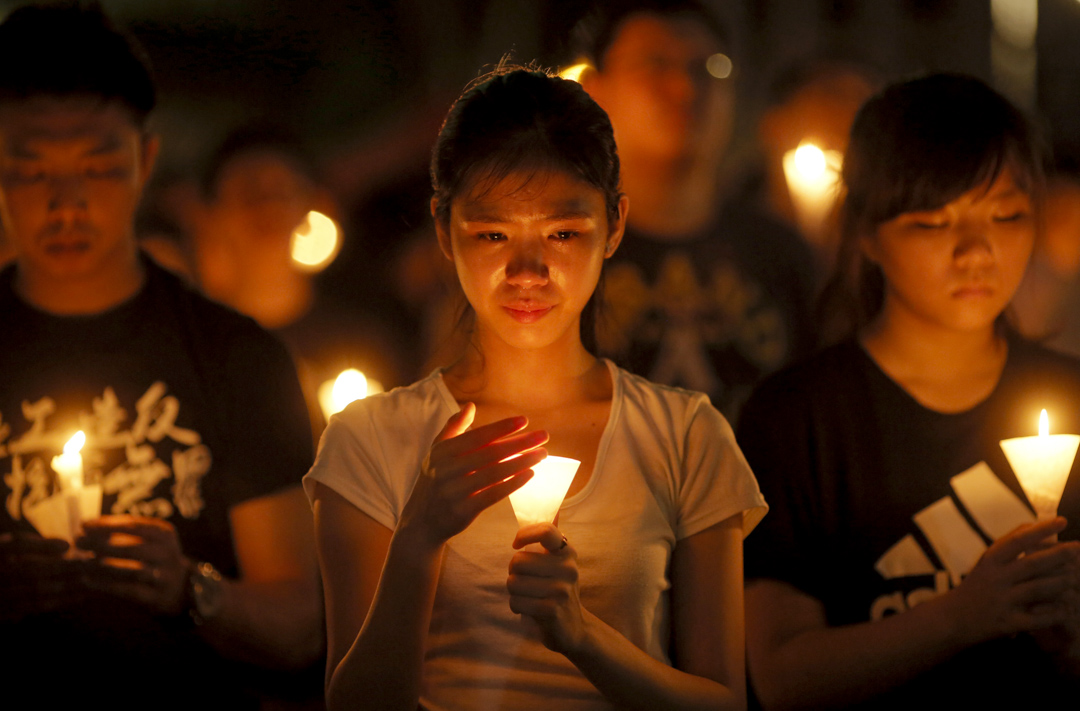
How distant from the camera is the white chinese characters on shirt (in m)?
1.95

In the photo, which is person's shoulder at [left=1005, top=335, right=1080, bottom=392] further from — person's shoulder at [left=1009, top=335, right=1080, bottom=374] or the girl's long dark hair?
the girl's long dark hair

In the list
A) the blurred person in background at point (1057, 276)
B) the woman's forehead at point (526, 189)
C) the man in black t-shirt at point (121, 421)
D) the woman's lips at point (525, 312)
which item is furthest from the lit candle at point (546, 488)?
the blurred person in background at point (1057, 276)

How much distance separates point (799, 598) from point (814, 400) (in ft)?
1.51

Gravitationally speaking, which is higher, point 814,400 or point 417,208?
point 417,208

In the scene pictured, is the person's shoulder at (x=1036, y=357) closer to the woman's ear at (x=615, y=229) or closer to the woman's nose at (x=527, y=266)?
the woman's ear at (x=615, y=229)

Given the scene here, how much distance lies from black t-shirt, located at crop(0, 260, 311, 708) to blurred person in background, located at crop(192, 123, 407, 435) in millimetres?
95

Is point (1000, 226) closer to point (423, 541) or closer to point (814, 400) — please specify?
point (814, 400)

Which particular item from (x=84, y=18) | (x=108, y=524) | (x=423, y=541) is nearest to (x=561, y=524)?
(x=423, y=541)

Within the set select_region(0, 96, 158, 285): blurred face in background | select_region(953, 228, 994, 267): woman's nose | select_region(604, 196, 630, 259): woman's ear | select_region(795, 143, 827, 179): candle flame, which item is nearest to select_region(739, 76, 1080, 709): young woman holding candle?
select_region(953, 228, 994, 267): woman's nose

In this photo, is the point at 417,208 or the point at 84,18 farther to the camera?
the point at 417,208

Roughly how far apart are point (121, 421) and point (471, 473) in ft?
2.98

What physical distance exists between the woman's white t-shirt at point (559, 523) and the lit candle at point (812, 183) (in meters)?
0.74

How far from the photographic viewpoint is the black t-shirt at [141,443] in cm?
193

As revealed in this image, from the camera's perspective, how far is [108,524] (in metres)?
1.83
